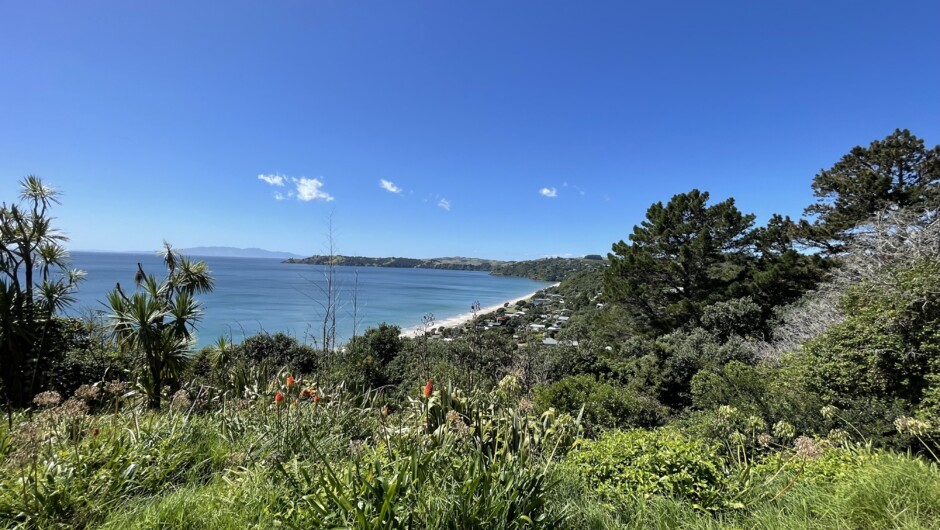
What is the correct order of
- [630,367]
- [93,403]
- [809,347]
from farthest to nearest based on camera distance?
[630,367] < [809,347] < [93,403]

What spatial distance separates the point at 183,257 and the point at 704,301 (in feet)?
73.5

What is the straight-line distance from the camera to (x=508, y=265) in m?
152

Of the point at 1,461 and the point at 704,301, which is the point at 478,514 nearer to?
the point at 1,461

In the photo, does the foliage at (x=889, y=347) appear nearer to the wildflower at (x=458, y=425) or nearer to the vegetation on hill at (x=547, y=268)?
the wildflower at (x=458, y=425)

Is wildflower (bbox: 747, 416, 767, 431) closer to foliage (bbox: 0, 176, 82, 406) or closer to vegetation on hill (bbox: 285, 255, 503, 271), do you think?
foliage (bbox: 0, 176, 82, 406)

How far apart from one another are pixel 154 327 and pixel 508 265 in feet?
479

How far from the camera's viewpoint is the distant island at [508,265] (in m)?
110

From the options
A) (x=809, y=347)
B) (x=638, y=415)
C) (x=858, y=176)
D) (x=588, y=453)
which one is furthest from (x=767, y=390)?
(x=858, y=176)

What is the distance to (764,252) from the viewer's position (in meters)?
19.0

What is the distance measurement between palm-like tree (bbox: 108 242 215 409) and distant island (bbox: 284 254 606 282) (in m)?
75.0

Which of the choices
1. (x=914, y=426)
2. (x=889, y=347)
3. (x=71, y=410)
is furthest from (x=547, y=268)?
(x=71, y=410)

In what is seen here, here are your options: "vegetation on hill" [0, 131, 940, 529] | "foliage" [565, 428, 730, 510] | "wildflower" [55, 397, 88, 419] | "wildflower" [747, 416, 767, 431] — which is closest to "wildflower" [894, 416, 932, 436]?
"vegetation on hill" [0, 131, 940, 529]

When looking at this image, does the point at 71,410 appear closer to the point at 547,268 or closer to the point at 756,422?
the point at 756,422

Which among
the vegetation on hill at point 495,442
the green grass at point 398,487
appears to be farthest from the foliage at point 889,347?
the green grass at point 398,487
